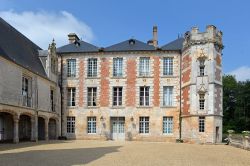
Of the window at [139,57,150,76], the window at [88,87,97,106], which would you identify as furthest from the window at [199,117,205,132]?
the window at [88,87,97,106]

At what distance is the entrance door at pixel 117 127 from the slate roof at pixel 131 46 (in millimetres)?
5075

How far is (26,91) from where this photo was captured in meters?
20.2

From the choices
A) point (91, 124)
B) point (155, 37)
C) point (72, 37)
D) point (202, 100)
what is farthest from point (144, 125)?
point (72, 37)

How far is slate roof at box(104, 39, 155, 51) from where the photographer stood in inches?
1013

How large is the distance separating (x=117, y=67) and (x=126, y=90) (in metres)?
1.82

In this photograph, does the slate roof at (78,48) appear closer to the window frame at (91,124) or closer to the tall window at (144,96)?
the tall window at (144,96)

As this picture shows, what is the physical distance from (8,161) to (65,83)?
1622 cm

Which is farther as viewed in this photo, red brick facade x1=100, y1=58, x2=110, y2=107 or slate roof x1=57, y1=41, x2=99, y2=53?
slate roof x1=57, y1=41, x2=99, y2=53

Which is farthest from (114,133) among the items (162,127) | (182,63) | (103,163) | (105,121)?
(103,163)

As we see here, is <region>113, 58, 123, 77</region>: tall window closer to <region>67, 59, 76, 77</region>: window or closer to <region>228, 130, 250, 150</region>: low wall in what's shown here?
<region>67, 59, 76, 77</region>: window

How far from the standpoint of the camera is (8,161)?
10148mm

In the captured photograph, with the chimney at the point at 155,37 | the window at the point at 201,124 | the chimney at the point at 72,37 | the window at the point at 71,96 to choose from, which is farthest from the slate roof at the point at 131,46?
the window at the point at 201,124

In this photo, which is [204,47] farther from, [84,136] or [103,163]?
[103,163]

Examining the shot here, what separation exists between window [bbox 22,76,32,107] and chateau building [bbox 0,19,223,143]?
1156 millimetres
